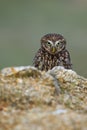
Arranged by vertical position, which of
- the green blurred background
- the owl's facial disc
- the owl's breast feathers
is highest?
the green blurred background

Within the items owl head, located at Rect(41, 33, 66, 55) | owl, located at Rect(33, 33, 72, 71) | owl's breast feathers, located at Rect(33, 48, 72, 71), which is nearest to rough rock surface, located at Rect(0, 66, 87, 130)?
owl's breast feathers, located at Rect(33, 48, 72, 71)

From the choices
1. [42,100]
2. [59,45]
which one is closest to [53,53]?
[59,45]

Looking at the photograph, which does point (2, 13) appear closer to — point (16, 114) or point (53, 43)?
point (53, 43)

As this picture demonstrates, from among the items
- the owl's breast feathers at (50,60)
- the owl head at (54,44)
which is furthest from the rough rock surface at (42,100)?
the owl head at (54,44)

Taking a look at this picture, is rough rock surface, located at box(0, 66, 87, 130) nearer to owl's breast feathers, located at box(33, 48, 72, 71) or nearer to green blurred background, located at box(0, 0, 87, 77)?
owl's breast feathers, located at box(33, 48, 72, 71)

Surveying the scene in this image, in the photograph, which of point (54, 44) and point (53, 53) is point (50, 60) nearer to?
point (53, 53)

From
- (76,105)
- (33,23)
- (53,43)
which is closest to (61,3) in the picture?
(33,23)

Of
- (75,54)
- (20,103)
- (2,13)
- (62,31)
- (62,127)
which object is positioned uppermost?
(2,13)
